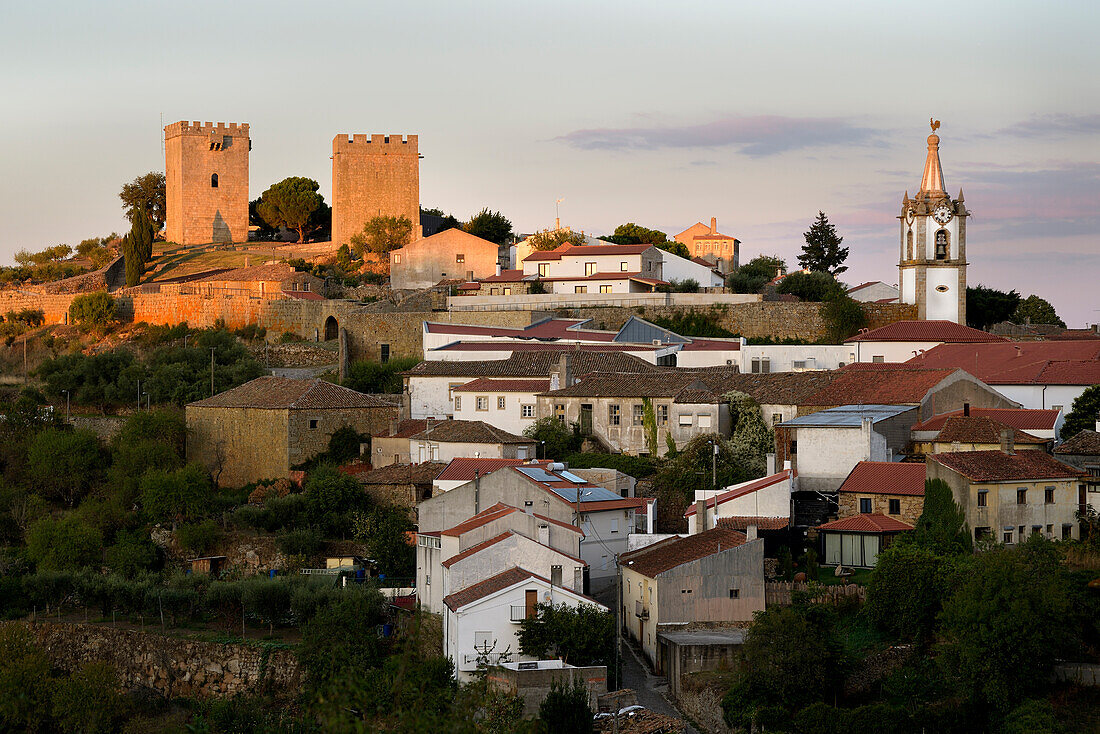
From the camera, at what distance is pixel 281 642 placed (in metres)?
28.8

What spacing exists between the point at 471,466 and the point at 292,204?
44.9 meters

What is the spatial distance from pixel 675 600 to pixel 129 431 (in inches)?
821

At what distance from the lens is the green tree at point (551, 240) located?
61.0 meters

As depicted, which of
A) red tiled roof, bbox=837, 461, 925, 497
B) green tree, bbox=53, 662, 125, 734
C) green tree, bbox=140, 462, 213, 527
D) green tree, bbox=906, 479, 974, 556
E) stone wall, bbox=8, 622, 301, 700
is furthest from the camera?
green tree, bbox=140, 462, 213, 527

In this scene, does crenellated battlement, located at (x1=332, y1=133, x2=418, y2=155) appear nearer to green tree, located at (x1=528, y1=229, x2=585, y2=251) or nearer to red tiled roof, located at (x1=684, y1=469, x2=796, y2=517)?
green tree, located at (x1=528, y1=229, x2=585, y2=251)

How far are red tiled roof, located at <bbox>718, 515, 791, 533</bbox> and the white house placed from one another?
4.94 m

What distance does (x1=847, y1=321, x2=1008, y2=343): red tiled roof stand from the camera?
42.6 metres

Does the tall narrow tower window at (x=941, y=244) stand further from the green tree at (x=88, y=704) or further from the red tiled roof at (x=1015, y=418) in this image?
the green tree at (x=88, y=704)

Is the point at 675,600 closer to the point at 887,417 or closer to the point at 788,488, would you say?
the point at 788,488

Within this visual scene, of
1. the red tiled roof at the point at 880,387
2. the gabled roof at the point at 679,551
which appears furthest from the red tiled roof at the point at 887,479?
the red tiled roof at the point at 880,387

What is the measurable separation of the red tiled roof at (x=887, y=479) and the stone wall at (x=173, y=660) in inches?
477

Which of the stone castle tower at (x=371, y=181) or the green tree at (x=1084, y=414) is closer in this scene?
the green tree at (x=1084, y=414)

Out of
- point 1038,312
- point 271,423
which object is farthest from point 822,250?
point 271,423

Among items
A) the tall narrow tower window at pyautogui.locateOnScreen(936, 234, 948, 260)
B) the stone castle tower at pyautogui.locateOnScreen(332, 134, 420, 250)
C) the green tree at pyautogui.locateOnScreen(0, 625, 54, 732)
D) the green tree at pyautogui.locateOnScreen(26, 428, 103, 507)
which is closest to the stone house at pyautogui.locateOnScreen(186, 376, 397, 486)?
the green tree at pyautogui.locateOnScreen(26, 428, 103, 507)
